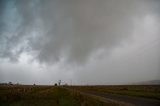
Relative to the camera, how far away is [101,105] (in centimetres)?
2678

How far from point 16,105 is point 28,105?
1.80m

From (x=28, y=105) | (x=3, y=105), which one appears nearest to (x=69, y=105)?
(x=28, y=105)

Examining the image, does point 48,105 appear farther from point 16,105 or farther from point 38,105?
point 16,105

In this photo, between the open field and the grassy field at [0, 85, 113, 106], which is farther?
the open field

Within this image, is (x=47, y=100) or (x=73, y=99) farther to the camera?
(x=73, y=99)

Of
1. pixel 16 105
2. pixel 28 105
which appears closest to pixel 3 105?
pixel 16 105

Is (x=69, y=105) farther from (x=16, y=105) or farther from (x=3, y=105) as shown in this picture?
(x=3, y=105)

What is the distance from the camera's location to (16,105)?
2780 centimetres

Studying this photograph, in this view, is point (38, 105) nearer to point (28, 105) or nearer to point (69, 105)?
point (28, 105)

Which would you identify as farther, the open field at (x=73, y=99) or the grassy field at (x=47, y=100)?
the open field at (x=73, y=99)

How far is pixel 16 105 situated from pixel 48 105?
4.50 meters

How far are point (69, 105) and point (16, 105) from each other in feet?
23.2

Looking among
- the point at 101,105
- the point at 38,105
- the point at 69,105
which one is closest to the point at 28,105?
the point at 38,105

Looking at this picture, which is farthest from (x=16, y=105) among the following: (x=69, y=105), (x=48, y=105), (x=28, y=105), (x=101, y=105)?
(x=101, y=105)
